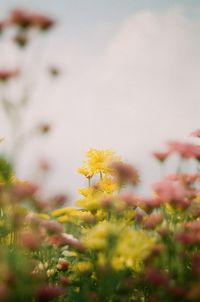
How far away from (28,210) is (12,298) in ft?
3.68

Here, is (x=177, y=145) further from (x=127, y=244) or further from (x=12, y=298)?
(x=12, y=298)

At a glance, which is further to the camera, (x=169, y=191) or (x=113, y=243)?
(x=169, y=191)

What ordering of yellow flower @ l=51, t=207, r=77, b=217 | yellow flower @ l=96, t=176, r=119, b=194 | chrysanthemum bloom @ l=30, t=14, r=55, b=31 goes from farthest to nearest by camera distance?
yellow flower @ l=96, t=176, r=119, b=194
chrysanthemum bloom @ l=30, t=14, r=55, b=31
yellow flower @ l=51, t=207, r=77, b=217

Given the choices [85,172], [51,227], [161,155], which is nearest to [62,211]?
[51,227]

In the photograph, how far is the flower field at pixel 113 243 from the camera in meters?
2.50

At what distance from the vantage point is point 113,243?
2.44m

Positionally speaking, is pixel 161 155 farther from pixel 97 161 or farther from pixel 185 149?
pixel 97 161

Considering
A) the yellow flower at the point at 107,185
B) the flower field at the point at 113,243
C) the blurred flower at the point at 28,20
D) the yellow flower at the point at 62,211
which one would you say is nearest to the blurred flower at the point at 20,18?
the blurred flower at the point at 28,20

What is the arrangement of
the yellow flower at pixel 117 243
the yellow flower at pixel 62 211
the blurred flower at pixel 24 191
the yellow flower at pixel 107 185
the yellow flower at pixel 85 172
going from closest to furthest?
the yellow flower at pixel 117 243 → the blurred flower at pixel 24 191 → the yellow flower at pixel 62 211 → the yellow flower at pixel 107 185 → the yellow flower at pixel 85 172

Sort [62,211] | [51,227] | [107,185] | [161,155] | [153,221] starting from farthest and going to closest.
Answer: [107,185], [161,155], [153,221], [62,211], [51,227]

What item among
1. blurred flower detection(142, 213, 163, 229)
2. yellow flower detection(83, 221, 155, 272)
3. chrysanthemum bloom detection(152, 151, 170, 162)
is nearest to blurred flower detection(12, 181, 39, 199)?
yellow flower detection(83, 221, 155, 272)

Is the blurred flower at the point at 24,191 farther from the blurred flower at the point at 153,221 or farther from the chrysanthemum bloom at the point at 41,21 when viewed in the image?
the chrysanthemum bloom at the point at 41,21

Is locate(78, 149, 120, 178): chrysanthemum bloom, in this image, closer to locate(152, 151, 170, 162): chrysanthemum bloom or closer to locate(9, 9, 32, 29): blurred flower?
locate(152, 151, 170, 162): chrysanthemum bloom

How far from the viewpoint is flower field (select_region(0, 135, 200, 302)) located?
8.19 ft
